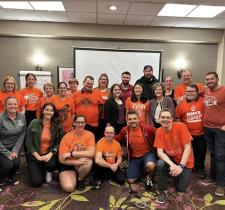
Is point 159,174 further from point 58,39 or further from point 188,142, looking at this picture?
point 58,39

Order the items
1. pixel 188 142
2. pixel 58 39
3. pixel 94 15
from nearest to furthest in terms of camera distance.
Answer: pixel 188 142 < pixel 94 15 < pixel 58 39

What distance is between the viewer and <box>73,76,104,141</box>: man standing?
348 centimetres

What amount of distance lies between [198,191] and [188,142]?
65cm

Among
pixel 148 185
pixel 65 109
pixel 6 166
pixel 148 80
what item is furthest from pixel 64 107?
pixel 148 185

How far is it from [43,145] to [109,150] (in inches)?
33.1

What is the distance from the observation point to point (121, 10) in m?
4.66

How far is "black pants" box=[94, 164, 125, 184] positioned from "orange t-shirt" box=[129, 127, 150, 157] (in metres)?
0.32

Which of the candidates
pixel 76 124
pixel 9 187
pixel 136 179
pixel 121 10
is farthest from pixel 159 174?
pixel 121 10

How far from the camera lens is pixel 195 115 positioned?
3.17 meters

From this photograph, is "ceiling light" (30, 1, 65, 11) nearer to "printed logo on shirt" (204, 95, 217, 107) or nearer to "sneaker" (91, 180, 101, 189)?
"printed logo on shirt" (204, 95, 217, 107)

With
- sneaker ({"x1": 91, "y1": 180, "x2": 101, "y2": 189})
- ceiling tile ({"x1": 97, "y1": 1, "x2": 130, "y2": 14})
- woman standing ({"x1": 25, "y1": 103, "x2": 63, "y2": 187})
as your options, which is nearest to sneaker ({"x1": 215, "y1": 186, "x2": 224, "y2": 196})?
sneaker ({"x1": 91, "y1": 180, "x2": 101, "y2": 189})

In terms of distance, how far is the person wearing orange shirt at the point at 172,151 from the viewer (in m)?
2.66

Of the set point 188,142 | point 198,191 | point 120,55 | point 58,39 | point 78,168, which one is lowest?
point 198,191

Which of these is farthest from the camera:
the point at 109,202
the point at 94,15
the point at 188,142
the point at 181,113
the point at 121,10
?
the point at 94,15
